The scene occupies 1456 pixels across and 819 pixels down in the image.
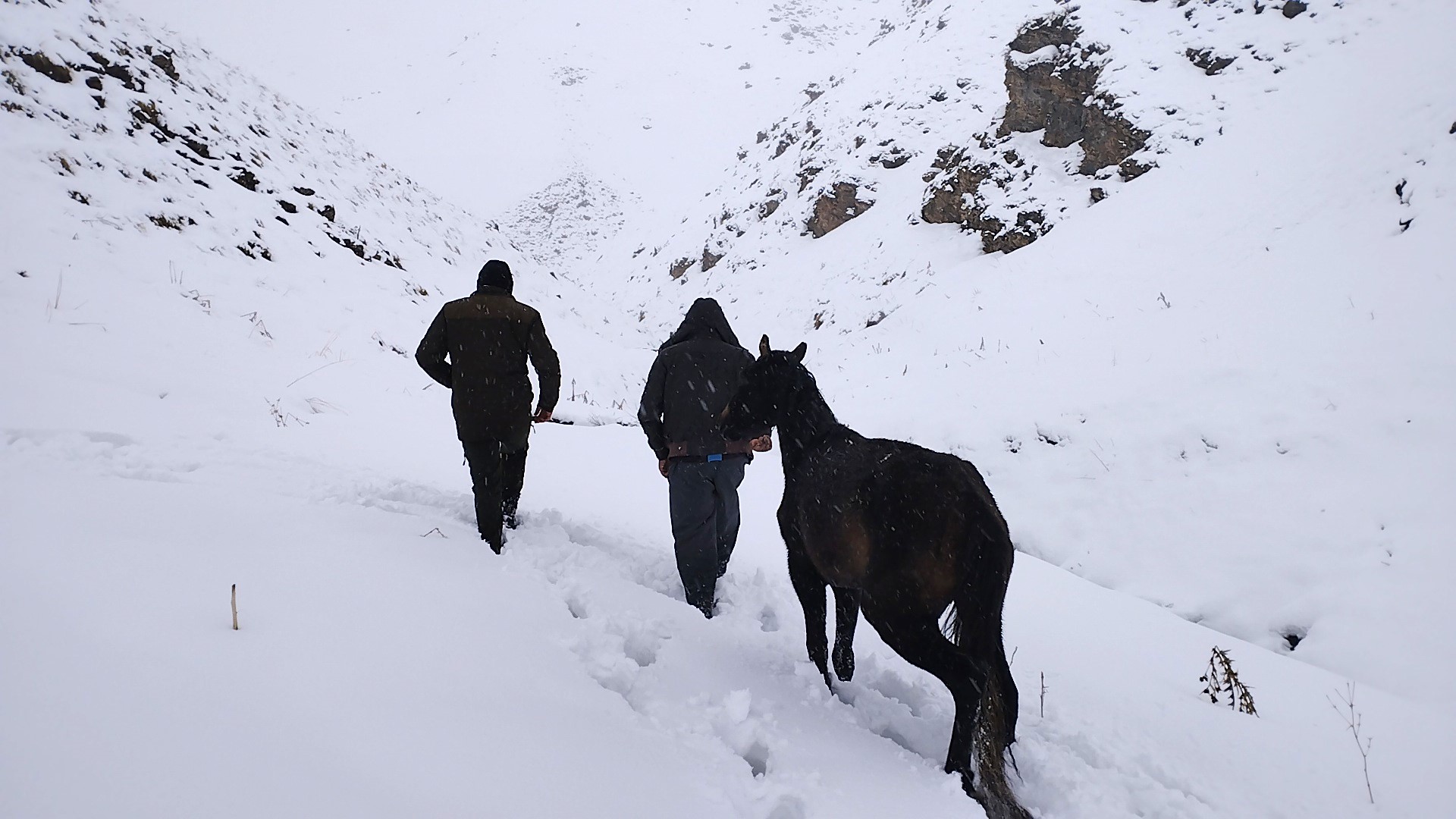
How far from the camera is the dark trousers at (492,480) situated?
3.85 metres

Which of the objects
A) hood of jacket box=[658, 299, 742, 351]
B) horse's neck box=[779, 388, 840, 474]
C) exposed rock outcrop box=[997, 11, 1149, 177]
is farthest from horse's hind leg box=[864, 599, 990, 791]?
exposed rock outcrop box=[997, 11, 1149, 177]

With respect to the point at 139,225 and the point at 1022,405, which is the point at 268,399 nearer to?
the point at 139,225

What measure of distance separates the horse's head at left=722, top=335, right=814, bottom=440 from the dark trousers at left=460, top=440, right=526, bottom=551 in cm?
162

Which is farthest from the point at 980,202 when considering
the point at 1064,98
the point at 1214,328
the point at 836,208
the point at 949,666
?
the point at 949,666

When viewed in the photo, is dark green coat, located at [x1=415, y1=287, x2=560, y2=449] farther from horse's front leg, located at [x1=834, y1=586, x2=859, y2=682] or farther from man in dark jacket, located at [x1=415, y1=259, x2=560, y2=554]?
horse's front leg, located at [x1=834, y1=586, x2=859, y2=682]

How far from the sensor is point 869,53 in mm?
25734

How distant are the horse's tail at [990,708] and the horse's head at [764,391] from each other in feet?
4.31

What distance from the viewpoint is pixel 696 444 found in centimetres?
364

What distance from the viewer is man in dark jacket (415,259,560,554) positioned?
12.9 ft

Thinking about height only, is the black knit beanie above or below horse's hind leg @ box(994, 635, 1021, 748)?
above

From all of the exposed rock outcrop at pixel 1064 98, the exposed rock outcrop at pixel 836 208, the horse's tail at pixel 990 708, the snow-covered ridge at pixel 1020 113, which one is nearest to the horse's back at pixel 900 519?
the horse's tail at pixel 990 708

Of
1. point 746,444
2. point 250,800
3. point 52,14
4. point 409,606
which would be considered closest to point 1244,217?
point 746,444

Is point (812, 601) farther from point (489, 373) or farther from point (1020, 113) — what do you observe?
point (1020, 113)

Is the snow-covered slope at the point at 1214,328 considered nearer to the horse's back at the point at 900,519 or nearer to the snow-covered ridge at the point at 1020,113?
the snow-covered ridge at the point at 1020,113
